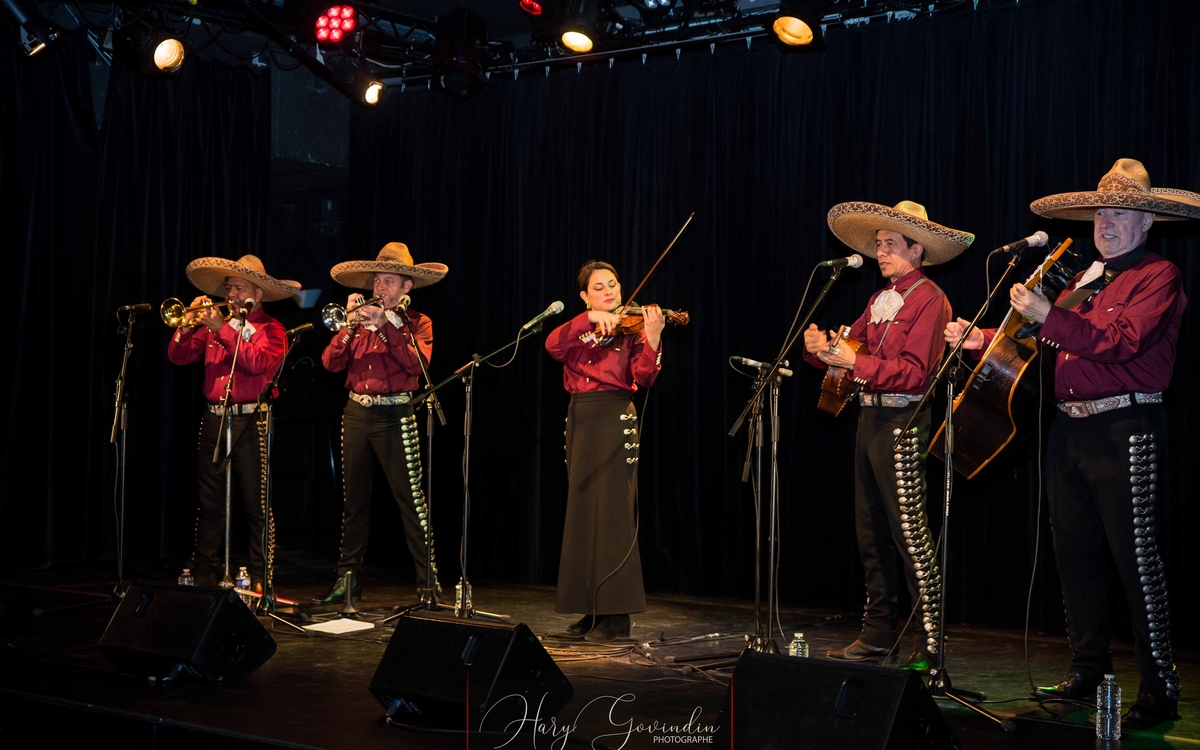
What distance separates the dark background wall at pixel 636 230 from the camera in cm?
580

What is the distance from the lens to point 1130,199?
12.9ft

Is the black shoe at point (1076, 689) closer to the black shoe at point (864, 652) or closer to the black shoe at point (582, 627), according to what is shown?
the black shoe at point (864, 652)

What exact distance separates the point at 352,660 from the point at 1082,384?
3.12m

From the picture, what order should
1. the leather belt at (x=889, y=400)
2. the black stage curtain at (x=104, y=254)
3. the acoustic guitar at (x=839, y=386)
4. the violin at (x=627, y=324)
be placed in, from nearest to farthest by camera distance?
the leather belt at (x=889, y=400) < the acoustic guitar at (x=839, y=386) < the violin at (x=627, y=324) < the black stage curtain at (x=104, y=254)

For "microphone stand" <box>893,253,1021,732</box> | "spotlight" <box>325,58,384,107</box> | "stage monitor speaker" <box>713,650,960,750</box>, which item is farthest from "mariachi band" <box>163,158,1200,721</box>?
"spotlight" <box>325,58,384,107</box>

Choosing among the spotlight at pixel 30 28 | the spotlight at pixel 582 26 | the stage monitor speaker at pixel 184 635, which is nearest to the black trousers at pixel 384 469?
the stage monitor speaker at pixel 184 635

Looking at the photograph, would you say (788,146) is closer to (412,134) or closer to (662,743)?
(412,134)

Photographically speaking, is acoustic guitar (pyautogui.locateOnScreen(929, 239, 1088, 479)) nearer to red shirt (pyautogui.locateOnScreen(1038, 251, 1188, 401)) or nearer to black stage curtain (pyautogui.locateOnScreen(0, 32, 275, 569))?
red shirt (pyautogui.locateOnScreen(1038, 251, 1188, 401))

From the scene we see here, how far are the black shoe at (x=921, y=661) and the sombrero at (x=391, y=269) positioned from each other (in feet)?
10.4

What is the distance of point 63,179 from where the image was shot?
754cm

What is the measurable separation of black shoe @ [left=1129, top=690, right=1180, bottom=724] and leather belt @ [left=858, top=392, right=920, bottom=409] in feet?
4.50

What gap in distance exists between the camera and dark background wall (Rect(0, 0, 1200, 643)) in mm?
5801

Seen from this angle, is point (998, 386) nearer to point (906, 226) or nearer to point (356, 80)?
point (906, 226)

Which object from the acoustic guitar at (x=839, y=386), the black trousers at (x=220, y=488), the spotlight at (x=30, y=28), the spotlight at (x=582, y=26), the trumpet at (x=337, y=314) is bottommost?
the black trousers at (x=220, y=488)
